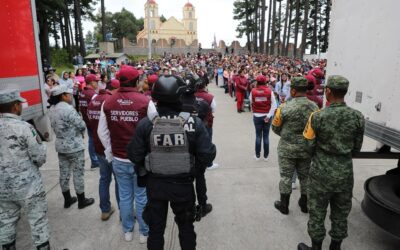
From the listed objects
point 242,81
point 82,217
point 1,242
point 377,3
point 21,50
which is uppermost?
point 377,3

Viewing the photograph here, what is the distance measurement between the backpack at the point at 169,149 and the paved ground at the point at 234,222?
4.72 ft

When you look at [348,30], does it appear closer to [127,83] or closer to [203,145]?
[203,145]

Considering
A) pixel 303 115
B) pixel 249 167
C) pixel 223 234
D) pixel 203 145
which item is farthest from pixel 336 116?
pixel 249 167

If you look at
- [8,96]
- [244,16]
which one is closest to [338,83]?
[8,96]

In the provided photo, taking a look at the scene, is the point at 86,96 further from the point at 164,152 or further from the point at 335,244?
the point at 335,244

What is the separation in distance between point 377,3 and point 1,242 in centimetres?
462

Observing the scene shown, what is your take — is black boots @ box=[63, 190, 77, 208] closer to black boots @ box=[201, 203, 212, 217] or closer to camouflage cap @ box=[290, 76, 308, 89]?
black boots @ box=[201, 203, 212, 217]

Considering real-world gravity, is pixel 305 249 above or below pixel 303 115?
below

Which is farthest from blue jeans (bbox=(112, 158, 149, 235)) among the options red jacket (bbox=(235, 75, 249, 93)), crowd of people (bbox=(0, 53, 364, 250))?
red jacket (bbox=(235, 75, 249, 93))

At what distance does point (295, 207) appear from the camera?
4.54m

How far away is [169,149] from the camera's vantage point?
8.53 feet

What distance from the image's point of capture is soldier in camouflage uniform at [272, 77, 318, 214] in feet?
13.2

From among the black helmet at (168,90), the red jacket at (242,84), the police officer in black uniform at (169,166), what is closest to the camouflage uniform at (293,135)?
the police officer in black uniform at (169,166)

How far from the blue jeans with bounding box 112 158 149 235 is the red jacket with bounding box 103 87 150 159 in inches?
6.3
